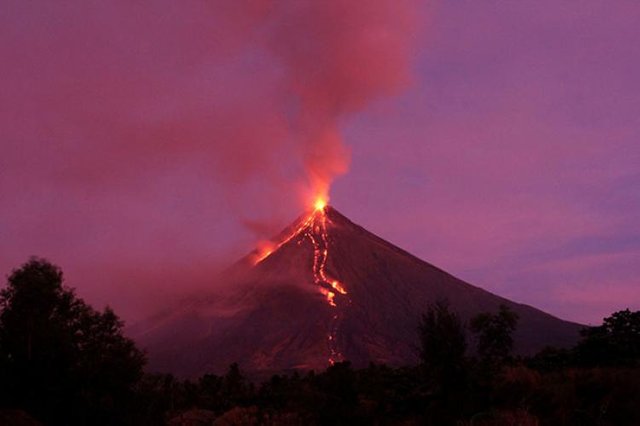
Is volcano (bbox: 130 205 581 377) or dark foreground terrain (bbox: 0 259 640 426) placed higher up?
volcano (bbox: 130 205 581 377)

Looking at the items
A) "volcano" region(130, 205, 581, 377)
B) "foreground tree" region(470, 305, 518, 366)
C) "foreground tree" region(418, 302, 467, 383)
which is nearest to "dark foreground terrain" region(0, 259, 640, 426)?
"foreground tree" region(418, 302, 467, 383)

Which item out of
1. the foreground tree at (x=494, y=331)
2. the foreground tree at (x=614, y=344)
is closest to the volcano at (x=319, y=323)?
the foreground tree at (x=494, y=331)

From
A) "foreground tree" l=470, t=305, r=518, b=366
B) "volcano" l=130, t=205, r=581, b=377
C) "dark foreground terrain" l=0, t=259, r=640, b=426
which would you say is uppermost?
"volcano" l=130, t=205, r=581, b=377

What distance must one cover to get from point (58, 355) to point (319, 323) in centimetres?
13562

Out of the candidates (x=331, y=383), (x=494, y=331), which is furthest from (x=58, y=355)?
(x=494, y=331)

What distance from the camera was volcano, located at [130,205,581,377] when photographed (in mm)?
138125

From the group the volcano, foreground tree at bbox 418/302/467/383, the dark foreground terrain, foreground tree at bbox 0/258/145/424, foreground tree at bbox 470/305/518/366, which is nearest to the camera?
the dark foreground terrain

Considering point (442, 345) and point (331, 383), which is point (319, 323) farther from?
point (442, 345)

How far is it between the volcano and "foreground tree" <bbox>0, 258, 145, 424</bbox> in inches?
3763

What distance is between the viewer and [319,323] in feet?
520

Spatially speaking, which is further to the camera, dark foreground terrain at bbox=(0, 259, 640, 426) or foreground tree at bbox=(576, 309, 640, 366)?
foreground tree at bbox=(576, 309, 640, 366)

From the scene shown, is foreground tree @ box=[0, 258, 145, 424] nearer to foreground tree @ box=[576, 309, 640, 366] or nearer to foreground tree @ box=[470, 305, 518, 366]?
foreground tree @ box=[576, 309, 640, 366]

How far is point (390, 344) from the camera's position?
14638 cm

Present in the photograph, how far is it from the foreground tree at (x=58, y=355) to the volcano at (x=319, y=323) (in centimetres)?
9558
